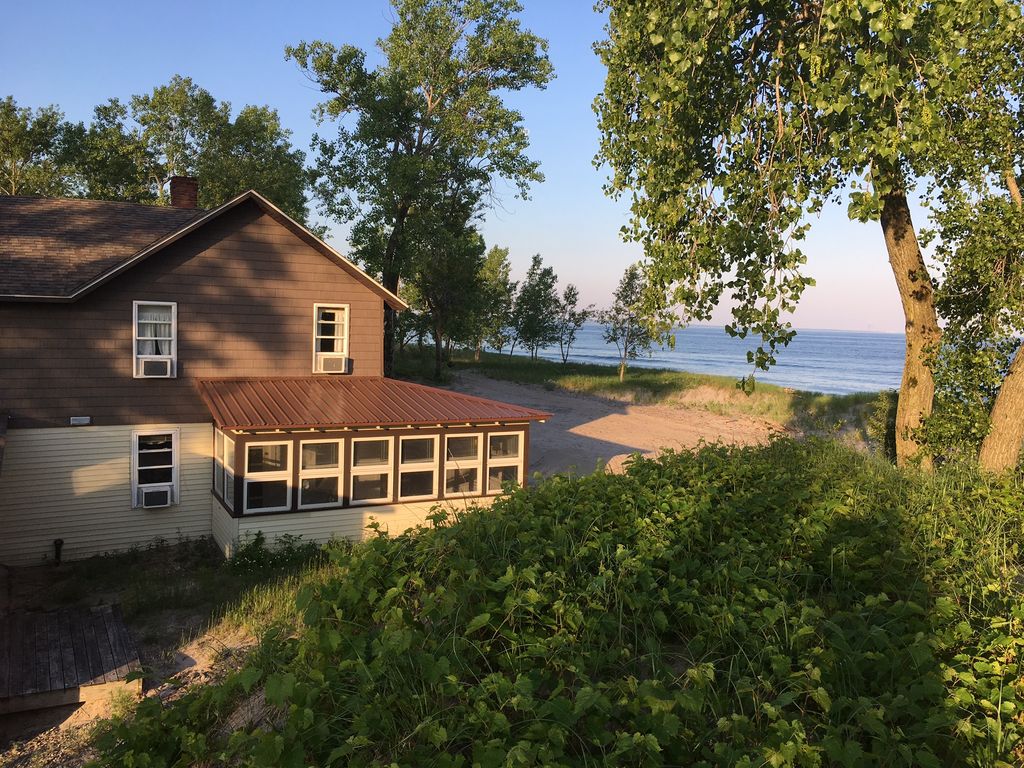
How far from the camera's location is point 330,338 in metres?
17.1

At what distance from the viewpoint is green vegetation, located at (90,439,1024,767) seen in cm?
325

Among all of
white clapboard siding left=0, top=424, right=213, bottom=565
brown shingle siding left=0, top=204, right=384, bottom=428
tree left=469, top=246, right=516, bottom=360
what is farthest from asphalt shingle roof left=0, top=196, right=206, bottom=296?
tree left=469, top=246, right=516, bottom=360

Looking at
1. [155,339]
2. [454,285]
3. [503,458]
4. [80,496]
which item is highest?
[454,285]

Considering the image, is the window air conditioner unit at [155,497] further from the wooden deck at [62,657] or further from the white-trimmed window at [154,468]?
the wooden deck at [62,657]

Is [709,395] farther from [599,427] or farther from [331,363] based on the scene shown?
[331,363]

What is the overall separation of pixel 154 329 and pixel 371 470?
5.84m

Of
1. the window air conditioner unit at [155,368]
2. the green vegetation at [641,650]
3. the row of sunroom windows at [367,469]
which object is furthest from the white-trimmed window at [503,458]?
the green vegetation at [641,650]

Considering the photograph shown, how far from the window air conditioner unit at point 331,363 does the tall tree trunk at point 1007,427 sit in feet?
43.5

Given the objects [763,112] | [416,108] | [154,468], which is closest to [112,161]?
[416,108]

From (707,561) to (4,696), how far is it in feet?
28.9

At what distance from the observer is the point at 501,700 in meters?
3.44

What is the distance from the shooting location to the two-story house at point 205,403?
1397 centimetres

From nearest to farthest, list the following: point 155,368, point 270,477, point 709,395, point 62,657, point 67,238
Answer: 1. point 62,657
2. point 270,477
3. point 155,368
4. point 67,238
5. point 709,395

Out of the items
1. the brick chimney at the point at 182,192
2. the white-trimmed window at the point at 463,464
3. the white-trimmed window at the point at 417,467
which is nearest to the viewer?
the white-trimmed window at the point at 417,467
